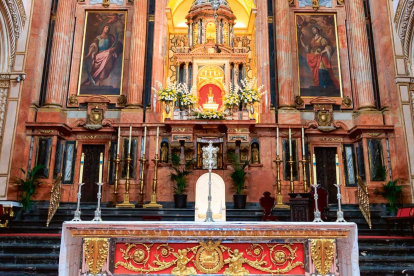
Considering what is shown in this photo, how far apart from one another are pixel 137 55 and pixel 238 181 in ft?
18.3

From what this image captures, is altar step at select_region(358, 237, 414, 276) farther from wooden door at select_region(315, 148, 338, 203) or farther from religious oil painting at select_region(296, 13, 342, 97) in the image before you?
religious oil painting at select_region(296, 13, 342, 97)

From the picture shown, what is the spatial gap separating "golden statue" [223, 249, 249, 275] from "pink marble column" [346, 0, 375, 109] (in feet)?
29.3

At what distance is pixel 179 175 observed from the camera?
10.8 meters

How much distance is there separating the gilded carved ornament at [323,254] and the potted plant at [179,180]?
19.5 ft

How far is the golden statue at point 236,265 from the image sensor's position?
16.7ft

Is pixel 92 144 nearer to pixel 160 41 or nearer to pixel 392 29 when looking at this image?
pixel 160 41

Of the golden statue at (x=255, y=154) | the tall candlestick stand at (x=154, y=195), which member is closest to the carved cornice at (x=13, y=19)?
the tall candlestick stand at (x=154, y=195)

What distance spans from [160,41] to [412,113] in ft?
27.3

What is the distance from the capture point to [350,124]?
12.9 metres

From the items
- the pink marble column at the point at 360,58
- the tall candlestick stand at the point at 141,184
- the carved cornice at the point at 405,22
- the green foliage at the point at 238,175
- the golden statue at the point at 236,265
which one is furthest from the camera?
the pink marble column at the point at 360,58

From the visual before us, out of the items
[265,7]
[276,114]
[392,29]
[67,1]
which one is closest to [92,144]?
[67,1]

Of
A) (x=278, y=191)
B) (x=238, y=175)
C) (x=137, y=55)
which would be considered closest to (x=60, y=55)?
(x=137, y=55)

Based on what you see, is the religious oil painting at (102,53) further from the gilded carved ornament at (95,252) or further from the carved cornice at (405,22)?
the carved cornice at (405,22)

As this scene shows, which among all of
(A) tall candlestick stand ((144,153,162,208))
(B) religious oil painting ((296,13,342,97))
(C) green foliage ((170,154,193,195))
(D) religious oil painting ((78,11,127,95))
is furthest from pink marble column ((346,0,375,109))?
(D) religious oil painting ((78,11,127,95))
